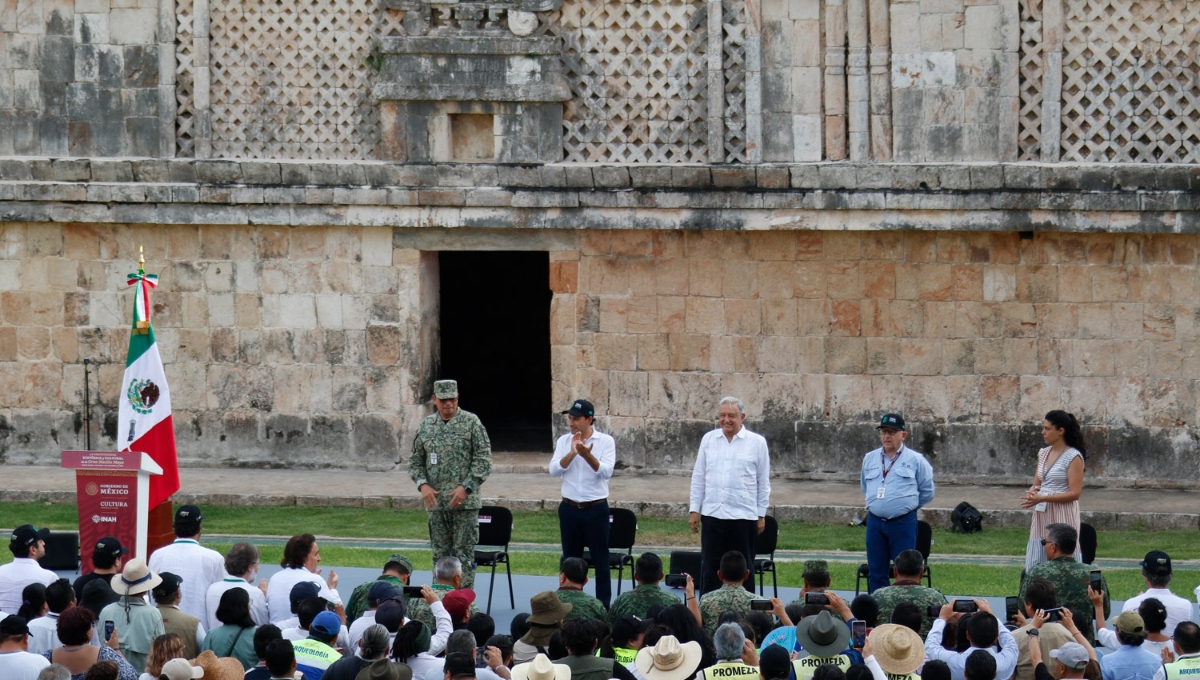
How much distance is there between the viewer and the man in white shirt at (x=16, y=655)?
846 centimetres

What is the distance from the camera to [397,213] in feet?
59.0

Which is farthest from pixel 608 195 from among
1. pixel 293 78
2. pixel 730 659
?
pixel 730 659

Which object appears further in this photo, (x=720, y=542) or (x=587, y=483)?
(x=587, y=483)

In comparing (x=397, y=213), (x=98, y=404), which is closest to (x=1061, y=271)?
(x=397, y=213)

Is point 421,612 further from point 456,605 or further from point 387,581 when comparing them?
point 387,581

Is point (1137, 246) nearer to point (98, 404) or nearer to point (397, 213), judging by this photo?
point (397, 213)

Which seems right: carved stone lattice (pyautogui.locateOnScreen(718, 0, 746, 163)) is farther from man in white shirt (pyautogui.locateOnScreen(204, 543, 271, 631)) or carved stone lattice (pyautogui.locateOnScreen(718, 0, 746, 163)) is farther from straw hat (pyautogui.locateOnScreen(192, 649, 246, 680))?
straw hat (pyautogui.locateOnScreen(192, 649, 246, 680))

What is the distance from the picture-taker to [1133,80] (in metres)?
16.9

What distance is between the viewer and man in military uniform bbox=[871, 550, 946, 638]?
32.4 feet

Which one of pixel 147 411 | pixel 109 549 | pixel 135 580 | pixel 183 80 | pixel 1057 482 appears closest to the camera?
pixel 135 580

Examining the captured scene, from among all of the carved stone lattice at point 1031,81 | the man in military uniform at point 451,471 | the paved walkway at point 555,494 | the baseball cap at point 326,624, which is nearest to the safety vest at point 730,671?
the baseball cap at point 326,624

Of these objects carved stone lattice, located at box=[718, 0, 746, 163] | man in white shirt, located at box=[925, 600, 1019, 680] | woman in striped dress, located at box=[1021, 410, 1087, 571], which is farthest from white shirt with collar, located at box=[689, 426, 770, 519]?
carved stone lattice, located at box=[718, 0, 746, 163]

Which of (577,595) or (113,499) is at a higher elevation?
(113,499)

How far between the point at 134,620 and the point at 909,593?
4.35 metres
